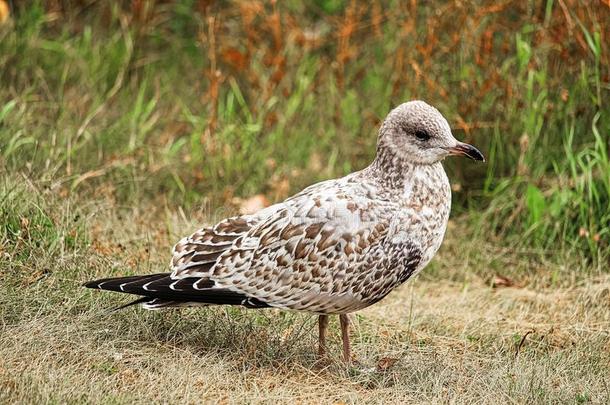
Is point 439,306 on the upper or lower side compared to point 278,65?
lower

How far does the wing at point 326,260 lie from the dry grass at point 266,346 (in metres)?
0.32

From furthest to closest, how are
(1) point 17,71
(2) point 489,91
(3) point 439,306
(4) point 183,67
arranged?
(4) point 183,67
(1) point 17,71
(2) point 489,91
(3) point 439,306

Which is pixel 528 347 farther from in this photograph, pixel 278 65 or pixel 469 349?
pixel 278 65

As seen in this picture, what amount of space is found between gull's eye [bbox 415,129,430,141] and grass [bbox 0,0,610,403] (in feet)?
3.29

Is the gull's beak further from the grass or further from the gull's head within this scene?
the grass

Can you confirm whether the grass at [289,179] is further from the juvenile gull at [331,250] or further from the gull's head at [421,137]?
the gull's head at [421,137]

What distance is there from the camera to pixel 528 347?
208 inches

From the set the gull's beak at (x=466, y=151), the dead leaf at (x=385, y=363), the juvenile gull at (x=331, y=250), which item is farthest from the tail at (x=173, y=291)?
the gull's beak at (x=466, y=151)

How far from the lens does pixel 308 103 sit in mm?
7629

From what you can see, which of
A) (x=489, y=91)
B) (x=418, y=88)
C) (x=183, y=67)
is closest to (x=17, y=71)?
(x=183, y=67)

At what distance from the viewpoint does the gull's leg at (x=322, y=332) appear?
484 cm

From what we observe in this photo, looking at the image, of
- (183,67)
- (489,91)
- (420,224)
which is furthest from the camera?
(183,67)

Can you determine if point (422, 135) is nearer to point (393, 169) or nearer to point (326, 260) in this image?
point (393, 169)

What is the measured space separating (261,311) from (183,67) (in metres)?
3.59
